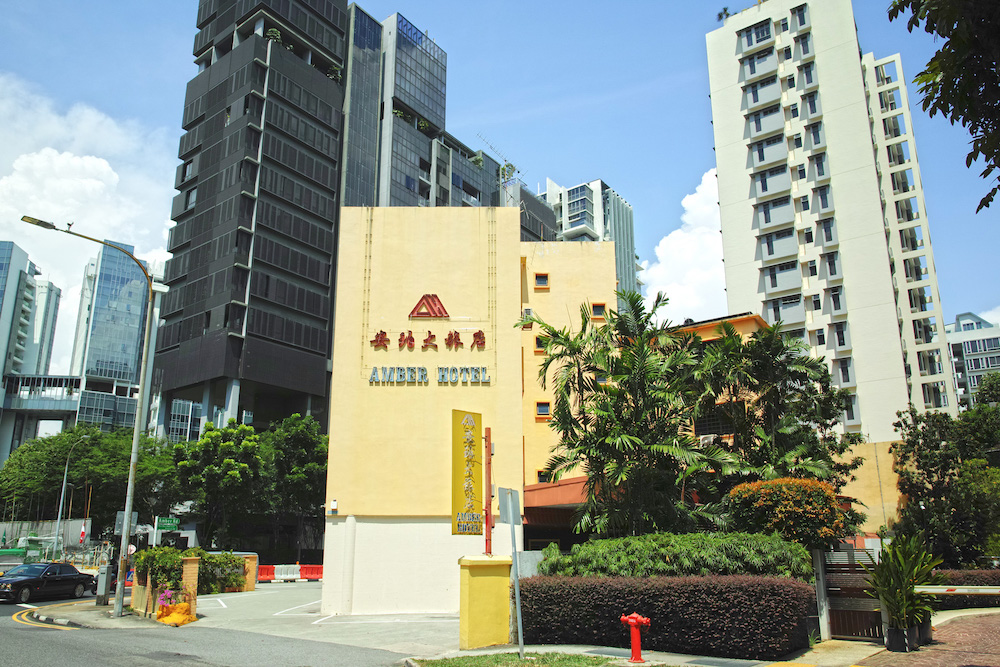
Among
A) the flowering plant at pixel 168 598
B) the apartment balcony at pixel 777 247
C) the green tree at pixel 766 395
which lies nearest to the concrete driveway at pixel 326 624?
the flowering plant at pixel 168 598

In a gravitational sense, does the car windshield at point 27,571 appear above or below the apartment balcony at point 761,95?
below

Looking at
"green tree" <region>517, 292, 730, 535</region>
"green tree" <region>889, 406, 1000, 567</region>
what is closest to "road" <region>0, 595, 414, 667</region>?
"green tree" <region>517, 292, 730, 535</region>

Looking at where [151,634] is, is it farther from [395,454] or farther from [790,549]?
[790,549]

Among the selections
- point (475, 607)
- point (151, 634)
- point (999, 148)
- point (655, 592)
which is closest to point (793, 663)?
point (655, 592)

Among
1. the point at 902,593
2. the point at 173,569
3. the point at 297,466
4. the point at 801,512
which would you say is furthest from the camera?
the point at 297,466

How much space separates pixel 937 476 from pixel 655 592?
32725mm

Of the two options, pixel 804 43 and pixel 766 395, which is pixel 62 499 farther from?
pixel 804 43

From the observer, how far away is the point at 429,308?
28.2 metres

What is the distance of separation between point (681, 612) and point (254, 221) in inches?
2708

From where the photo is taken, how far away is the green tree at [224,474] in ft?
151

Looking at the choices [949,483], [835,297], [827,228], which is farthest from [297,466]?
[827,228]

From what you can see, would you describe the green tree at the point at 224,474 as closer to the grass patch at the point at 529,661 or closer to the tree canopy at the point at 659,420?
the tree canopy at the point at 659,420

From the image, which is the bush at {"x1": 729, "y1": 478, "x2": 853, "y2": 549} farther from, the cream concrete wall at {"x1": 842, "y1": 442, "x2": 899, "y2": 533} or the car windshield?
the cream concrete wall at {"x1": 842, "y1": 442, "x2": 899, "y2": 533}

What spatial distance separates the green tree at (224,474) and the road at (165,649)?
27.2 m
